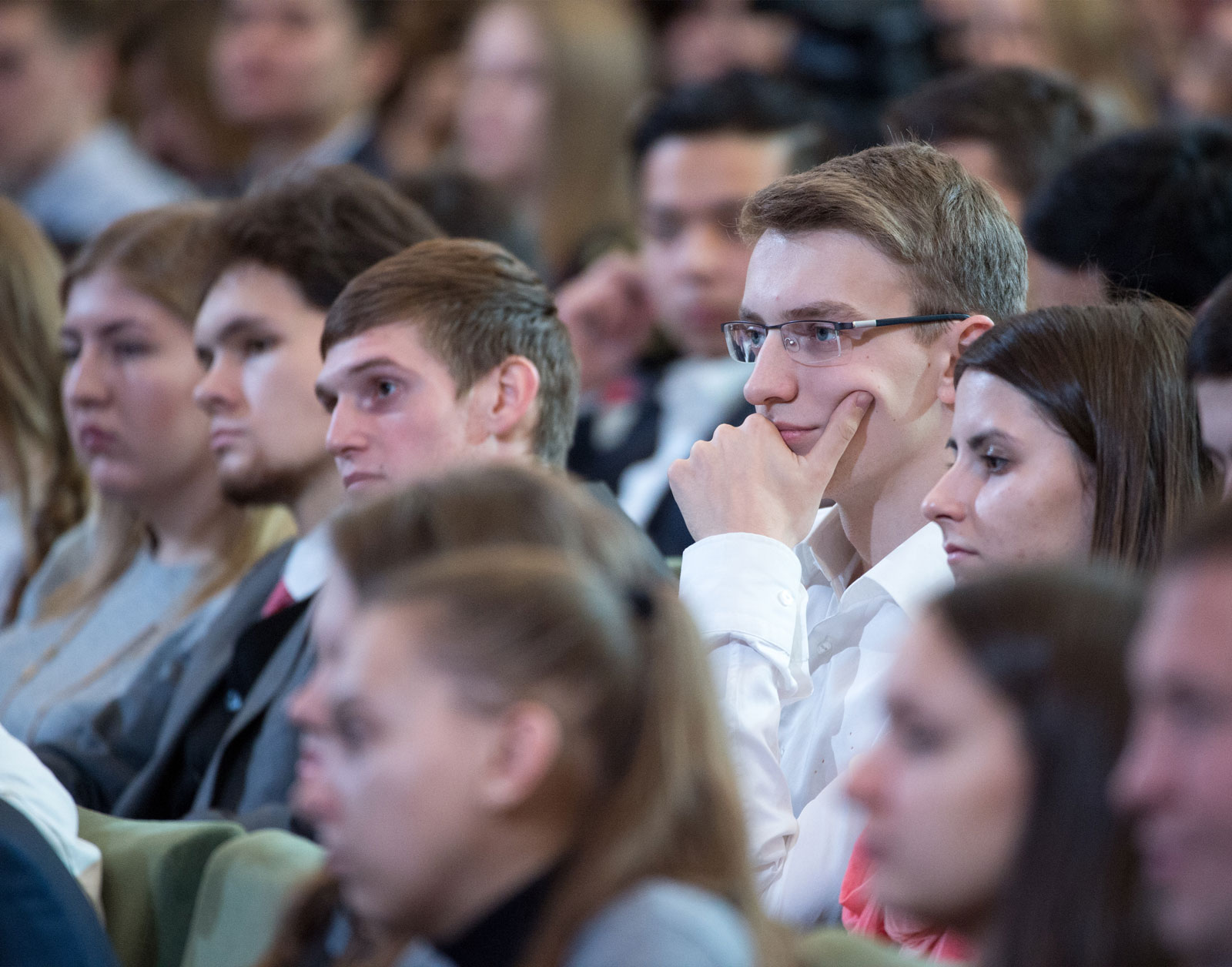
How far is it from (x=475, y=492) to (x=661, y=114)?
2731 millimetres

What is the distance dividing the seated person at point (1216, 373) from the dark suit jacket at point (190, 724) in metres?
1.21

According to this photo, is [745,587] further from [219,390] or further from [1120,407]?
[219,390]

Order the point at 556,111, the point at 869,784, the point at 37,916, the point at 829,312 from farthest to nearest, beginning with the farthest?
1. the point at 556,111
2. the point at 829,312
3. the point at 37,916
4. the point at 869,784

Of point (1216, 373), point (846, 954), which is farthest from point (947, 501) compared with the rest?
point (846, 954)

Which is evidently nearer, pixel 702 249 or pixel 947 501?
pixel 947 501

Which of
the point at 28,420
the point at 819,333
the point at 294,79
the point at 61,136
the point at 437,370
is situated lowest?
the point at 28,420

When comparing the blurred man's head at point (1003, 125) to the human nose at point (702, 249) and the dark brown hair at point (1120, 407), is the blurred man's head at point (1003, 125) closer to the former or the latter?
the human nose at point (702, 249)

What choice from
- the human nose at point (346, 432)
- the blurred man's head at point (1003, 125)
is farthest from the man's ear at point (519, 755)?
the blurred man's head at point (1003, 125)

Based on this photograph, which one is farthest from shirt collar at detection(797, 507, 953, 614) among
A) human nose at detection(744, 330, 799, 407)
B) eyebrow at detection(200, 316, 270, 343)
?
eyebrow at detection(200, 316, 270, 343)

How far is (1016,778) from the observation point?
41.6 inches

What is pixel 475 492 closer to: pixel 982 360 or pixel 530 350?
pixel 982 360

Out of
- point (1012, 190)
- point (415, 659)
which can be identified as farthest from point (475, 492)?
point (1012, 190)

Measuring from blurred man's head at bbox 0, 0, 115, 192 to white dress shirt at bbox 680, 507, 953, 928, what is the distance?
3.67 metres

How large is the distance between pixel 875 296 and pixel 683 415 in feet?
5.88
